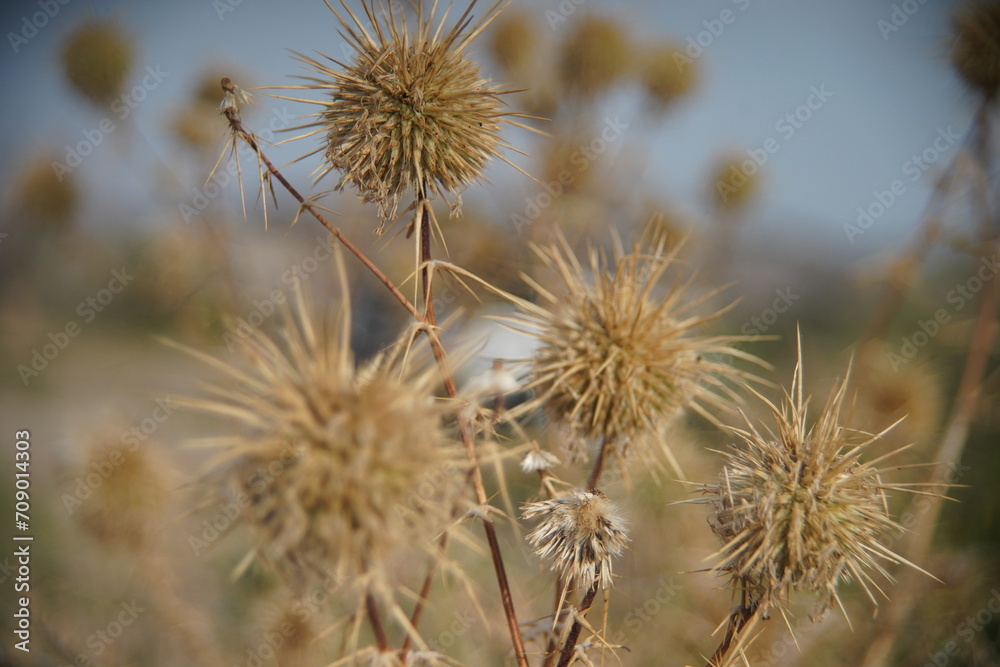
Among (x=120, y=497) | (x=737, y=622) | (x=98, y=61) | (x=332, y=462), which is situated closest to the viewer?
(x=332, y=462)

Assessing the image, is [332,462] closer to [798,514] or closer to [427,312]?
[427,312]

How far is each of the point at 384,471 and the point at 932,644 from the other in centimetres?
489

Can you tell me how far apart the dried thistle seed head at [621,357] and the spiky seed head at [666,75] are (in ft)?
14.0

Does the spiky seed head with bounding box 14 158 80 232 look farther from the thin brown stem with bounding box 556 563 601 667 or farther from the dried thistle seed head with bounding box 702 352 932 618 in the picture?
the dried thistle seed head with bounding box 702 352 932 618

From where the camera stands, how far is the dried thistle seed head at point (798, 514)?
4.29 ft

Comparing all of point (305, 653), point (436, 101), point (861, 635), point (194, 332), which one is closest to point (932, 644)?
point (861, 635)

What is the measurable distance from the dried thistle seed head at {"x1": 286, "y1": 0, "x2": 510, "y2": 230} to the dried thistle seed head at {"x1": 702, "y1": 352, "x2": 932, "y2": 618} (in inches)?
44.8

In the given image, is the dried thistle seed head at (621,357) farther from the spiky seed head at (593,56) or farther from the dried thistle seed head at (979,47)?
the spiky seed head at (593,56)

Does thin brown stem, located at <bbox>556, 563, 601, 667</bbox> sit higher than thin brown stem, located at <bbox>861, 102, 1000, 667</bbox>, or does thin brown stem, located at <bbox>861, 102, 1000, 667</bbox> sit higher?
thin brown stem, located at <bbox>861, 102, 1000, 667</bbox>

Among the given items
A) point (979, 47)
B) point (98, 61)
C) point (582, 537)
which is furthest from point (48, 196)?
point (979, 47)

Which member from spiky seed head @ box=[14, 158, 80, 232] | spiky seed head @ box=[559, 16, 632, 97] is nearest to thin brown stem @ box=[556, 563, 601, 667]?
spiky seed head @ box=[559, 16, 632, 97]

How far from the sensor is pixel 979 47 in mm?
3176

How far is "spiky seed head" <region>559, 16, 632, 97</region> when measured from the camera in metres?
4.67

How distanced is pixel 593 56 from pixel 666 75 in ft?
2.85
